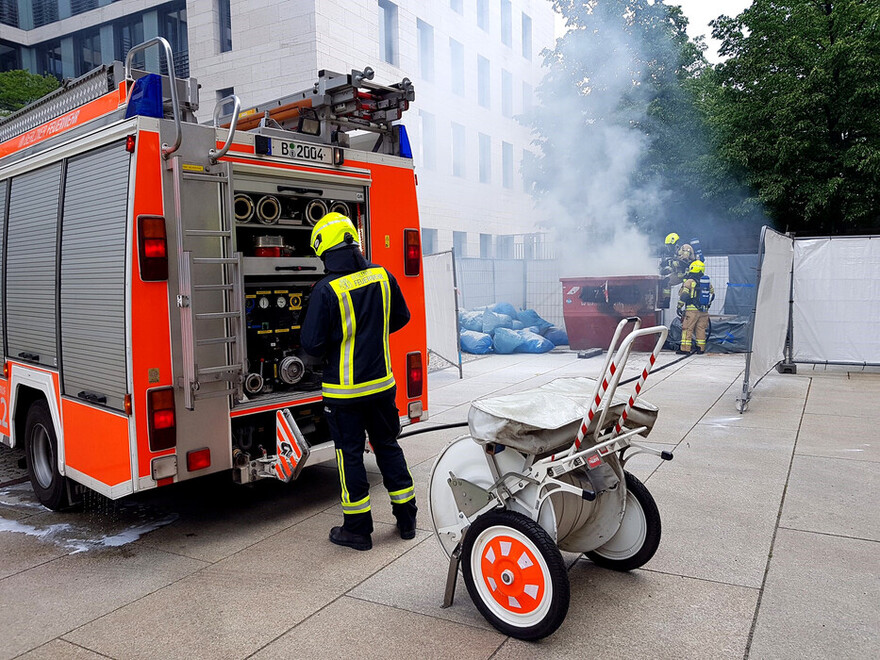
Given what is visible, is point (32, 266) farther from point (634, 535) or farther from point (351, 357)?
point (634, 535)

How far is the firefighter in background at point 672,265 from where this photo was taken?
12938mm

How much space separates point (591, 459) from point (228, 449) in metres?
2.28

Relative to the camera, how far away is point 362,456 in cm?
409

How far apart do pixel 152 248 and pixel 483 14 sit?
75.1ft

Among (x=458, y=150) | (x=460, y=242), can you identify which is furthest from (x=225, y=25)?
(x=460, y=242)

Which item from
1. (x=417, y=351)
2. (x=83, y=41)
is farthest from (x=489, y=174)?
(x=417, y=351)

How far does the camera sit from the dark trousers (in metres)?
4.03

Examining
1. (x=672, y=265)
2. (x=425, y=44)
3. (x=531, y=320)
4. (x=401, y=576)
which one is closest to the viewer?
(x=401, y=576)

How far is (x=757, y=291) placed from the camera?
24.6 ft

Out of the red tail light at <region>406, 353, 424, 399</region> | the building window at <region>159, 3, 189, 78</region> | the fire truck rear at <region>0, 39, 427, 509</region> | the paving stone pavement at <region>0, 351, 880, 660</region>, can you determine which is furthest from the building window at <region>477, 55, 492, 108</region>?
the red tail light at <region>406, 353, 424, 399</region>

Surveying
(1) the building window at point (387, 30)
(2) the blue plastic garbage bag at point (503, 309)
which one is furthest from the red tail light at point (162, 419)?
(1) the building window at point (387, 30)

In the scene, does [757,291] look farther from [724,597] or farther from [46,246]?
[46,246]

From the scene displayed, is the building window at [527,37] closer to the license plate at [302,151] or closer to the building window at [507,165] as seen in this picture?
the building window at [507,165]

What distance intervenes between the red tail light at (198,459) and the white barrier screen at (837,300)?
8.78m
